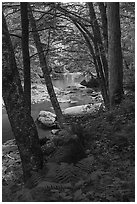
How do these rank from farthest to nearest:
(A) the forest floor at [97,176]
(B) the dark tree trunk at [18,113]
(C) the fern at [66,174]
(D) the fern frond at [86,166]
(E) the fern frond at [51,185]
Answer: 1. (B) the dark tree trunk at [18,113]
2. (D) the fern frond at [86,166]
3. (C) the fern at [66,174]
4. (E) the fern frond at [51,185]
5. (A) the forest floor at [97,176]

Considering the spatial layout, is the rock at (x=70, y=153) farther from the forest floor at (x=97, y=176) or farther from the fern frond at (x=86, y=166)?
the fern frond at (x=86, y=166)

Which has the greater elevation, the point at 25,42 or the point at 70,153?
the point at 25,42

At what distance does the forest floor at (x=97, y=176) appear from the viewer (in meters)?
3.65

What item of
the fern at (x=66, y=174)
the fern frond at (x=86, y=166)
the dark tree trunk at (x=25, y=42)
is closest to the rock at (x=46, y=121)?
the dark tree trunk at (x=25, y=42)

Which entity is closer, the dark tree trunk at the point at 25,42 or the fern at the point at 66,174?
the fern at the point at 66,174

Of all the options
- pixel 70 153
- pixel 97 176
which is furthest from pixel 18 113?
pixel 97 176

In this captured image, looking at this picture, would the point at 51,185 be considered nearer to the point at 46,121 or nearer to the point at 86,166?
the point at 86,166

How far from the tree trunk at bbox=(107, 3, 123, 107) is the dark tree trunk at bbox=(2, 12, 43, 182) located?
4.14 m

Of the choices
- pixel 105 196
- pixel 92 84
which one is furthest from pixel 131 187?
pixel 92 84

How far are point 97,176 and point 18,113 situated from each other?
1.72 metres

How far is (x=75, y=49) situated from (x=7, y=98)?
23.3 feet

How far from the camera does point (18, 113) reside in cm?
458

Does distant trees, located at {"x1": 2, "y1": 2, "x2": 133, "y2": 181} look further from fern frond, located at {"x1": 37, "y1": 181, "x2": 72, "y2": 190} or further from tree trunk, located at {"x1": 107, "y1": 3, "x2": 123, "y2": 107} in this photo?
fern frond, located at {"x1": 37, "y1": 181, "x2": 72, "y2": 190}

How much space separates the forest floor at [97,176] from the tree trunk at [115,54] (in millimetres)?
2021
